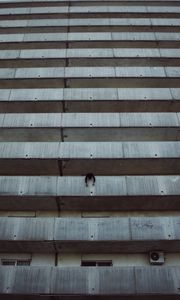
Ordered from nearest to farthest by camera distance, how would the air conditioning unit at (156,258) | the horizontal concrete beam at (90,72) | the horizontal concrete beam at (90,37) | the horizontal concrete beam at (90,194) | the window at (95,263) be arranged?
the air conditioning unit at (156,258) → the window at (95,263) → the horizontal concrete beam at (90,194) → the horizontal concrete beam at (90,72) → the horizontal concrete beam at (90,37)

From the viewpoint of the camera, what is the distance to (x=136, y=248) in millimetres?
10469

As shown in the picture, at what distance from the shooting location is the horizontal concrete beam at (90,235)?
10.2 meters

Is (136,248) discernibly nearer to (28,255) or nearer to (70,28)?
(28,255)

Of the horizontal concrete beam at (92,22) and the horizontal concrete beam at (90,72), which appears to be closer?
the horizontal concrete beam at (90,72)

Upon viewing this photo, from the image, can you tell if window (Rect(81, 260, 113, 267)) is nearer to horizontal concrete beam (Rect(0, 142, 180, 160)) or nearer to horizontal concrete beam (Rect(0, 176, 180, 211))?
horizontal concrete beam (Rect(0, 176, 180, 211))

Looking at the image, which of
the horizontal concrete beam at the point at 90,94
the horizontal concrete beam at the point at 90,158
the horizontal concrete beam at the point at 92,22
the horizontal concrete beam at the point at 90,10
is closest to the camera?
the horizontal concrete beam at the point at 90,158

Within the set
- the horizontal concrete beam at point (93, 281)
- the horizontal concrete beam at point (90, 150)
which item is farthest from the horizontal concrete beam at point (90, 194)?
the horizontal concrete beam at point (93, 281)

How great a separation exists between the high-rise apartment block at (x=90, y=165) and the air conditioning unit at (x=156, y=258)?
5 centimetres

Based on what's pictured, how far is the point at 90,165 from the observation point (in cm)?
1210

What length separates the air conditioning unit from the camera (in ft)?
34.2

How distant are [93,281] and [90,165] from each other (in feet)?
14.4

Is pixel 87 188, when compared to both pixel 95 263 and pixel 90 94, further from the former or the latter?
pixel 90 94

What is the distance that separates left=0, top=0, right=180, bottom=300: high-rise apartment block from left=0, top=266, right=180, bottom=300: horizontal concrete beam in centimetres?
3

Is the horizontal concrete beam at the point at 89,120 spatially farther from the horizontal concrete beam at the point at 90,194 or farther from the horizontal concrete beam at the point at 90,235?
the horizontal concrete beam at the point at 90,235
